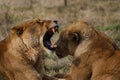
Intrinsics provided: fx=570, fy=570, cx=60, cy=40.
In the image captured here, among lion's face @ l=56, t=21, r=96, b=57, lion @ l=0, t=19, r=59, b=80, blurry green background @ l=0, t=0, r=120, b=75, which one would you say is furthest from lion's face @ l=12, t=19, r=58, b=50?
blurry green background @ l=0, t=0, r=120, b=75

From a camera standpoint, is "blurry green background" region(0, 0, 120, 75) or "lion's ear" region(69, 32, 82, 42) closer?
"lion's ear" region(69, 32, 82, 42)

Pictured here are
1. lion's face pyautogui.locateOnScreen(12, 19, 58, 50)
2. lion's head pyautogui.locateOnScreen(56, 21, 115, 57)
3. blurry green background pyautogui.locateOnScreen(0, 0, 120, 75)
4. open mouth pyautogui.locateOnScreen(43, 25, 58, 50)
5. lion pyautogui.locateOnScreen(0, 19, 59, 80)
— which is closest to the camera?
lion pyautogui.locateOnScreen(0, 19, 59, 80)

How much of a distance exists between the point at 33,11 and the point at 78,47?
34.5 feet

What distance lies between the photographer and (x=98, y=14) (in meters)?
19.2

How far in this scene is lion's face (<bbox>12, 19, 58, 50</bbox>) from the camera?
909 cm

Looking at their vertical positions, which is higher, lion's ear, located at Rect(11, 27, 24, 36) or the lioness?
lion's ear, located at Rect(11, 27, 24, 36)

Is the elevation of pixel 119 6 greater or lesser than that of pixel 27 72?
lesser

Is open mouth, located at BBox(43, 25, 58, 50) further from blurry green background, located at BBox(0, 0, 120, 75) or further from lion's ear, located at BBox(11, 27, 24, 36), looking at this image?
blurry green background, located at BBox(0, 0, 120, 75)

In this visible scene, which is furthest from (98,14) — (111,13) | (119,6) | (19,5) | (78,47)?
(78,47)

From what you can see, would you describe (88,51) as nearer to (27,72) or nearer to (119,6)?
(27,72)

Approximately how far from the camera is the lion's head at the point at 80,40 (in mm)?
9398

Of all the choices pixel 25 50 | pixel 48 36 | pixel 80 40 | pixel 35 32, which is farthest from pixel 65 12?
pixel 25 50

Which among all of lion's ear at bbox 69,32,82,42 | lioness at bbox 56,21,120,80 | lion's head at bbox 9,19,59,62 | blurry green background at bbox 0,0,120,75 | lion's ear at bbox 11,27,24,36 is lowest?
blurry green background at bbox 0,0,120,75

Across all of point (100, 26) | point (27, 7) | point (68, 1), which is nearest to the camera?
point (100, 26)
